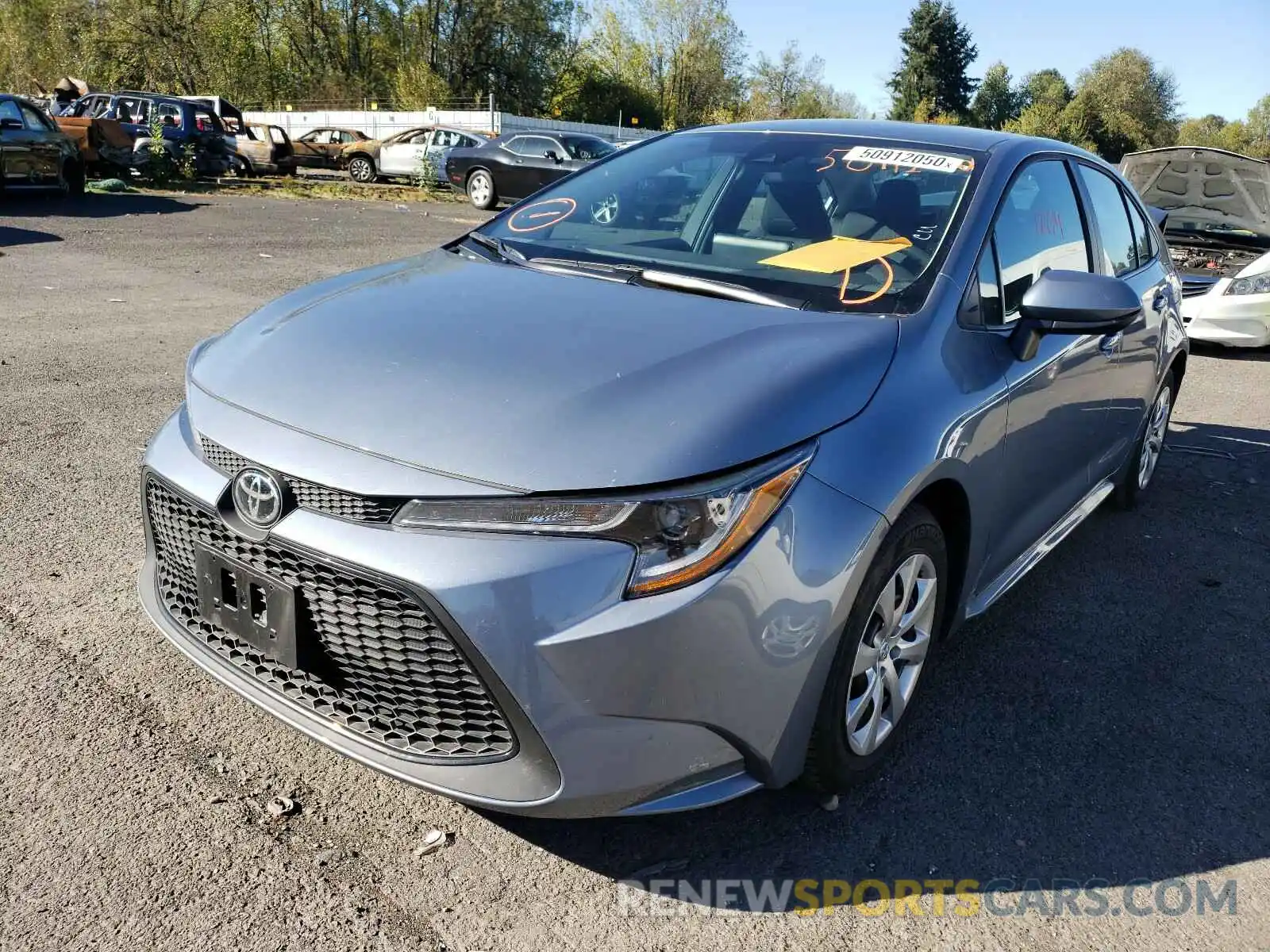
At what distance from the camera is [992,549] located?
9.68 feet

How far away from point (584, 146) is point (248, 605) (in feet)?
58.8

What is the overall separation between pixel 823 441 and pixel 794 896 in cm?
101

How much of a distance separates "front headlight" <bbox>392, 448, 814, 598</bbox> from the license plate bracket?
36cm

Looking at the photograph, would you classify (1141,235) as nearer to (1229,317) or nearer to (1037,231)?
(1037,231)

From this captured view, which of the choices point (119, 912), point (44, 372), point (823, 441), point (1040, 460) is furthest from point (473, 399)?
point (44, 372)

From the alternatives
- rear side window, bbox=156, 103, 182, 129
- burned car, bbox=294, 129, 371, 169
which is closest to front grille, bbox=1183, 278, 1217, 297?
rear side window, bbox=156, 103, 182, 129

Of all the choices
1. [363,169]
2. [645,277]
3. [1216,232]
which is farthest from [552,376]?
[363,169]

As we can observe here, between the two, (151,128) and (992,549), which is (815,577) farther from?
(151,128)

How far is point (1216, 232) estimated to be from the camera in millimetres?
9562

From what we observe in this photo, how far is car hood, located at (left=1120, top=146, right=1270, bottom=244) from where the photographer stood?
377 inches

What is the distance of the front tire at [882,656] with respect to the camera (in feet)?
7.39

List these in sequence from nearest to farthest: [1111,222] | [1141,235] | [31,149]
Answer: [1111,222] → [1141,235] → [31,149]

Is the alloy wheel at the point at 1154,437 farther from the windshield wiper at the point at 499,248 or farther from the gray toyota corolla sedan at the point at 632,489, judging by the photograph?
the windshield wiper at the point at 499,248

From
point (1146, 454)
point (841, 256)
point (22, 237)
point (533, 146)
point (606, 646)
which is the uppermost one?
point (533, 146)
